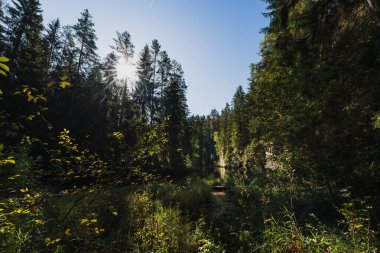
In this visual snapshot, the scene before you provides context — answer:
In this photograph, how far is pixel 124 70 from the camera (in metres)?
31.5

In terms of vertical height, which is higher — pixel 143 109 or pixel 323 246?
pixel 143 109

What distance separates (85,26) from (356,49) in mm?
31549

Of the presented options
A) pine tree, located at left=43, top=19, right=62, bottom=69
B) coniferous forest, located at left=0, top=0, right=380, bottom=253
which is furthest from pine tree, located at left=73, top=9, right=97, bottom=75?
coniferous forest, located at left=0, top=0, right=380, bottom=253

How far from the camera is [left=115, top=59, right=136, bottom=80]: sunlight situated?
3136 centimetres

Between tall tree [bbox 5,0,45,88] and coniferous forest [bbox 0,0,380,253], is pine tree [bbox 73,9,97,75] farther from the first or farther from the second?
coniferous forest [bbox 0,0,380,253]

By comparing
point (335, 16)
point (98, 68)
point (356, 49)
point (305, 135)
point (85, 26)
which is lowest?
point (305, 135)

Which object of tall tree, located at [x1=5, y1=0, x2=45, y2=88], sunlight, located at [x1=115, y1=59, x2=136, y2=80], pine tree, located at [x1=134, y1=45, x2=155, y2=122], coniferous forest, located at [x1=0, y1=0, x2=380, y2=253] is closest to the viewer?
coniferous forest, located at [x1=0, y1=0, x2=380, y2=253]

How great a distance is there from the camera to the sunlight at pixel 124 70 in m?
31.4

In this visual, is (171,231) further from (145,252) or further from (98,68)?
(98,68)

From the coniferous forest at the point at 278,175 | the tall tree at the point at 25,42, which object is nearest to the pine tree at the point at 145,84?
the tall tree at the point at 25,42

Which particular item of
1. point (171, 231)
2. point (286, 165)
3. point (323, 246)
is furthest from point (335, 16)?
point (171, 231)

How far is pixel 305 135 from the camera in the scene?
5.89m

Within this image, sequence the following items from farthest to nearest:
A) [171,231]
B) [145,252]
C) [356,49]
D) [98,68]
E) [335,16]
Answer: [98,68], [335,16], [356,49], [171,231], [145,252]

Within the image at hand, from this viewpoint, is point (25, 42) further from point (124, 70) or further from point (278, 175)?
point (278, 175)
